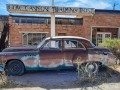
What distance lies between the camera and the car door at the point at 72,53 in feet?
30.0

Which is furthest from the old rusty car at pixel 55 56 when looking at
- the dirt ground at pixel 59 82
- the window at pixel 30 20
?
the window at pixel 30 20

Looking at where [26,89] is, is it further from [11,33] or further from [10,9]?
[11,33]

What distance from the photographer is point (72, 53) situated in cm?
917

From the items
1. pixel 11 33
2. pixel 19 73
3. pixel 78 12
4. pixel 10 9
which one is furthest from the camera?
pixel 11 33

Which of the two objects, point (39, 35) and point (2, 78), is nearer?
point (2, 78)

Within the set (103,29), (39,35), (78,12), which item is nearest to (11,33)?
(39,35)

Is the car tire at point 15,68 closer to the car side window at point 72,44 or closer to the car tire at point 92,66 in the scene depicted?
the car side window at point 72,44

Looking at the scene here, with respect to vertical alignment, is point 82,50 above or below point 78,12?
below

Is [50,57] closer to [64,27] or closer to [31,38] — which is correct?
[31,38]

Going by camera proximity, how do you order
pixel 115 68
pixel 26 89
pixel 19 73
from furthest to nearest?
pixel 115 68
pixel 19 73
pixel 26 89

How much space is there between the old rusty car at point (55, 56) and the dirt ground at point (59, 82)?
0.42 metres

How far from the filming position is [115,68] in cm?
1016

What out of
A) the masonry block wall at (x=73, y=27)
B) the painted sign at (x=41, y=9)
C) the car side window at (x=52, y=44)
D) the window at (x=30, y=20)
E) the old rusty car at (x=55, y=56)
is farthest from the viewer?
the window at (x=30, y=20)

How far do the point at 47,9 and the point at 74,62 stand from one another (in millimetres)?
9591
